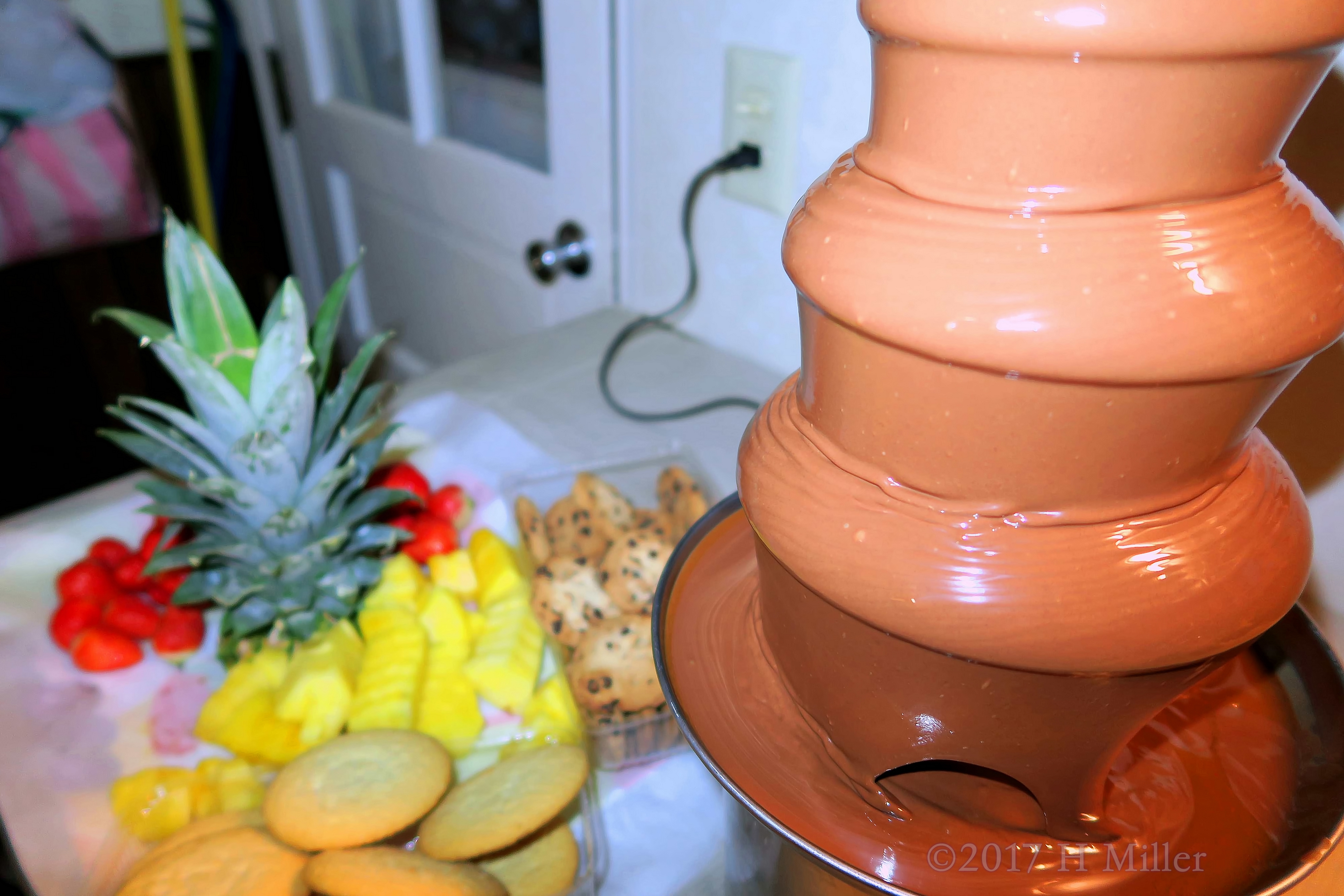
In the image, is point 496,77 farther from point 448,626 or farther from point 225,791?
point 225,791

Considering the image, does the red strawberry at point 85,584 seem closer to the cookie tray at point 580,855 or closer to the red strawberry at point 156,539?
the red strawberry at point 156,539

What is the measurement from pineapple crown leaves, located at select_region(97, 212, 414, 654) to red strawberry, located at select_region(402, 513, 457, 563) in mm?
32

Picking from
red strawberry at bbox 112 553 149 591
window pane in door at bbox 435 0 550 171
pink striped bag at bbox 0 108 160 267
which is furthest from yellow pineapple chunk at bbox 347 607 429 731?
pink striped bag at bbox 0 108 160 267

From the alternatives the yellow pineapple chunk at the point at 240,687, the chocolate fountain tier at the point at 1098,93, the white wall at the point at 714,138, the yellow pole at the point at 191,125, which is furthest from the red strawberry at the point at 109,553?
the yellow pole at the point at 191,125

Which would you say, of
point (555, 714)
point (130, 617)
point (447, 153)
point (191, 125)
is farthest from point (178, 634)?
point (191, 125)

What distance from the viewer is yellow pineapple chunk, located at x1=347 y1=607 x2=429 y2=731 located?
0.61m

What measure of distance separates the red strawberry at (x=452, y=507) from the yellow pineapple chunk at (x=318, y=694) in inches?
7.5

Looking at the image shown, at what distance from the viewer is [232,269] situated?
7.39 ft

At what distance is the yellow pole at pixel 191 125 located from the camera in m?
1.80

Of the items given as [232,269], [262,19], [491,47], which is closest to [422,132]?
[491,47]

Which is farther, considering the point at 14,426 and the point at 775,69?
the point at 14,426

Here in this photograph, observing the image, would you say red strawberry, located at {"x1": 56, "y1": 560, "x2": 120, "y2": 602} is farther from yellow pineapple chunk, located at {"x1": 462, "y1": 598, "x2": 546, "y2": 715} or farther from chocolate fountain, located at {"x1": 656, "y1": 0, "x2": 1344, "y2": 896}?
chocolate fountain, located at {"x1": 656, "y1": 0, "x2": 1344, "y2": 896}

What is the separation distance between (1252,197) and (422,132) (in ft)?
4.57

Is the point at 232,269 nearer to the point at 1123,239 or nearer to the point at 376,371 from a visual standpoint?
the point at 376,371
